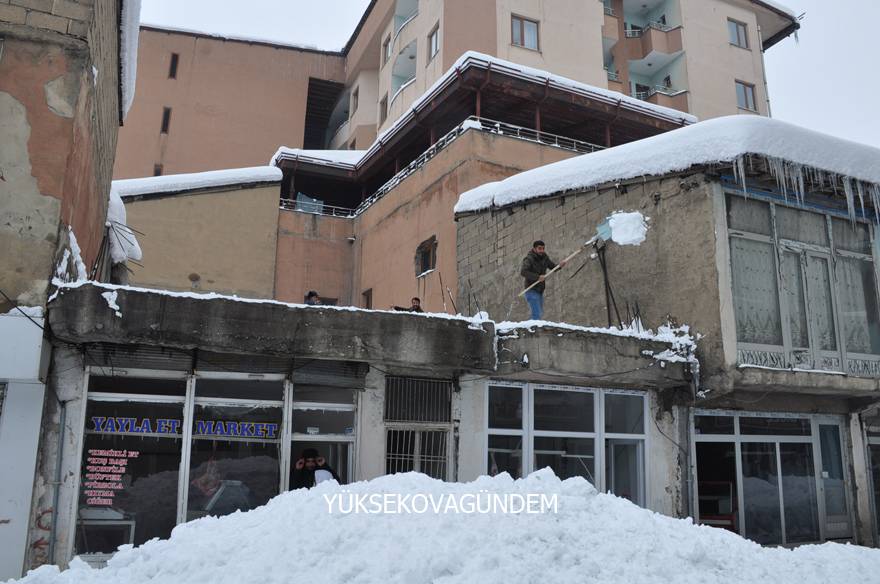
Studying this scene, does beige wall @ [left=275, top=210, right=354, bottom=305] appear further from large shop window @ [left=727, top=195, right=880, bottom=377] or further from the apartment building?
large shop window @ [left=727, top=195, right=880, bottom=377]

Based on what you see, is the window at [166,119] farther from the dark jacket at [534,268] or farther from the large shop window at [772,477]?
Result: the large shop window at [772,477]

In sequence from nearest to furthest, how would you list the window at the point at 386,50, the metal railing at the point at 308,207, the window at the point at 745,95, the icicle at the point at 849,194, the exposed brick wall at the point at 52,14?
the exposed brick wall at the point at 52,14
the icicle at the point at 849,194
the metal railing at the point at 308,207
the window at the point at 386,50
the window at the point at 745,95

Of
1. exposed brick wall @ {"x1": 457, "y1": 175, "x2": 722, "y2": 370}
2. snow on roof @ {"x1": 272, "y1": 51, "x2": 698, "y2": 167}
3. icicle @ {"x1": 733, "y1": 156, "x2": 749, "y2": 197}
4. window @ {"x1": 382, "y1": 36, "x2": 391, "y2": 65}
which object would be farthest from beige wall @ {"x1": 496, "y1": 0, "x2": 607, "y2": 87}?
icicle @ {"x1": 733, "y1": 156, "x2": 749, "y2": 197}

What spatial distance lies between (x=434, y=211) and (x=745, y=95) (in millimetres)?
19270

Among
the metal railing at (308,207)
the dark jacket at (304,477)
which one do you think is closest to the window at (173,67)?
the metal railing at (308,207)

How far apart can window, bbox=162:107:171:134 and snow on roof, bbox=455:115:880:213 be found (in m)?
23.2

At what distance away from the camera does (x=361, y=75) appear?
33344mm

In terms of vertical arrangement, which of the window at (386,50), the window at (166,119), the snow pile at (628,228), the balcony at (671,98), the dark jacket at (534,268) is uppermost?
the window at (386,50)

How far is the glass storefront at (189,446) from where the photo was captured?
816cm

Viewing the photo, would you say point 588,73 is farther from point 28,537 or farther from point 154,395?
point 28,537

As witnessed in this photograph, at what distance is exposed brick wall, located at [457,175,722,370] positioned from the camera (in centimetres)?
1091

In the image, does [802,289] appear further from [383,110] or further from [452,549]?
[383,110]

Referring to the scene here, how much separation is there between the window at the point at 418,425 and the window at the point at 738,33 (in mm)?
28469

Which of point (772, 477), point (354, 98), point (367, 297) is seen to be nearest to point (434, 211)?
point (367, 297)
